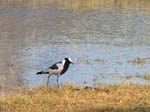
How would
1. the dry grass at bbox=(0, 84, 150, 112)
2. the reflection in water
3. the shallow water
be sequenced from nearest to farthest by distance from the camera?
the dry grass at bbox=(0, 84, 150, 112), the shallow water, the reflection in water

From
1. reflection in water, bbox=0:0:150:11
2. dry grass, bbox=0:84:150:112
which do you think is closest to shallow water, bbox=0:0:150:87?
reflection in water, bbox=0:0:150:11

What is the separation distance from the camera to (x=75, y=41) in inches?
993

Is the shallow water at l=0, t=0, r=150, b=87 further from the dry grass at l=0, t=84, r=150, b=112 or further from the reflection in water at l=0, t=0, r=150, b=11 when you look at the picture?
the dry grass at l=0, t=84, r=150, b=112

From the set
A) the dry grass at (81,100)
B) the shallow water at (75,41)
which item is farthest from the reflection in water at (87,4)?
the dry grass at (81,100)

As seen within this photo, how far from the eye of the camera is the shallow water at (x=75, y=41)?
57.8 feet

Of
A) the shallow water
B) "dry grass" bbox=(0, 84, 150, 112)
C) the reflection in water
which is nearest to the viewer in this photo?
"dry grass" bbox=(0, 84, 150, 112)

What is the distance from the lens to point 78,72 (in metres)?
18.0

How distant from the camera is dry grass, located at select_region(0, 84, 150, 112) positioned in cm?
975

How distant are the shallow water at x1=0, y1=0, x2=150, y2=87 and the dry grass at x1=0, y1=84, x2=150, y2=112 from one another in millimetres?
3347

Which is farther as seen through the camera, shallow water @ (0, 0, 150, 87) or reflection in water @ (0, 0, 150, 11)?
reflection in water @ (0, 0, 150, 11)

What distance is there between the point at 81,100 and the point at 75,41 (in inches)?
572

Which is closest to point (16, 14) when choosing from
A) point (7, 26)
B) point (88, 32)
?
point (7, 26)

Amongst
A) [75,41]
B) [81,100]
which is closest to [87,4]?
[75,41]

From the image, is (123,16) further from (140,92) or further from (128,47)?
(140,92)
